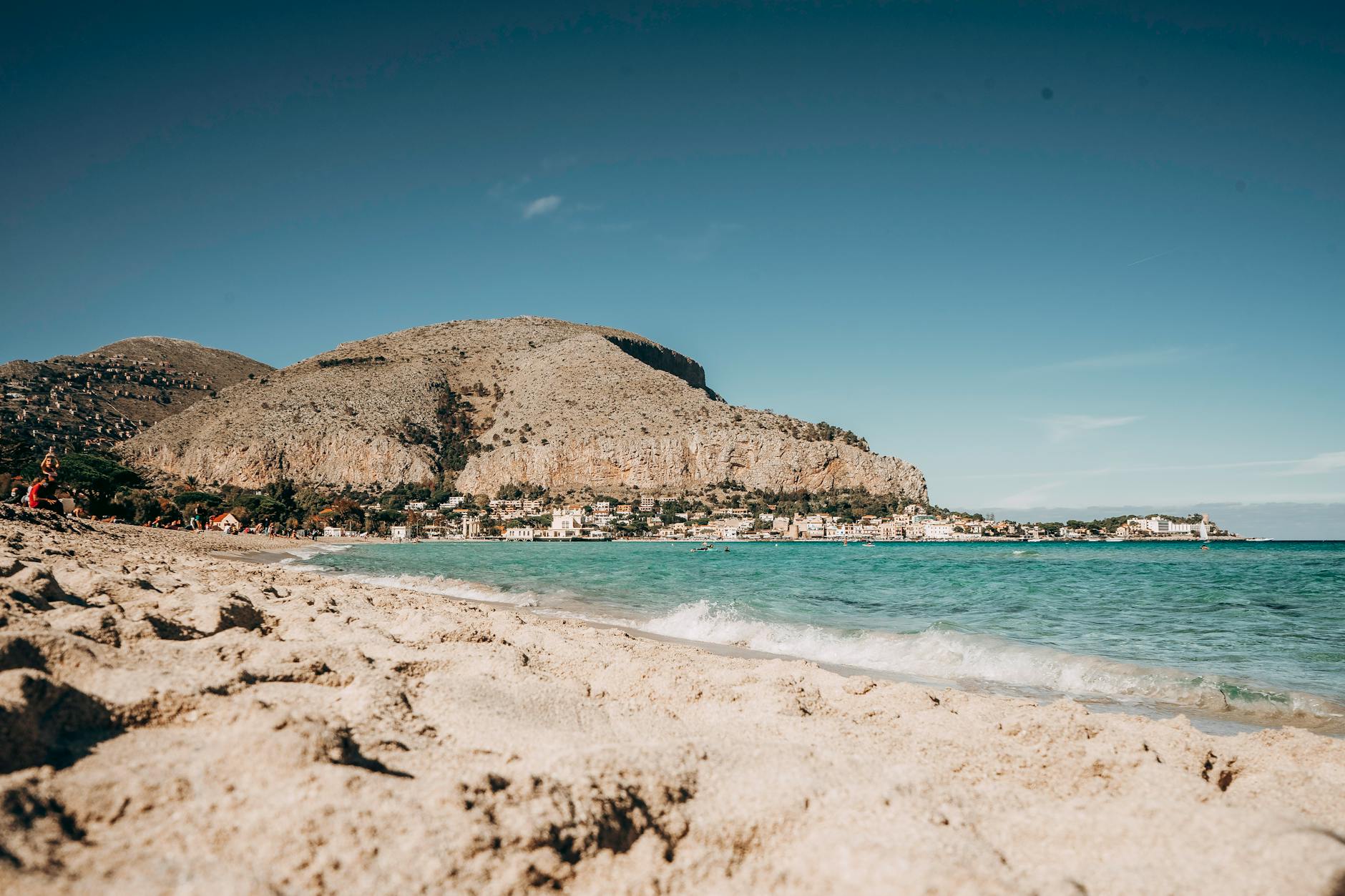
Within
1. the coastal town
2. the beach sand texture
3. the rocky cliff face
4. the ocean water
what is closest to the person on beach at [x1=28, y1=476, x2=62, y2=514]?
the ocean water

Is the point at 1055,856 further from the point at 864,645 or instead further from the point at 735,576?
the point at 735,576

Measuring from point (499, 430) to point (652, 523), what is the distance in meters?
27.5

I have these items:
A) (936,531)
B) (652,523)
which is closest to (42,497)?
(652,523)

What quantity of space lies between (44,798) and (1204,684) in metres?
8.75

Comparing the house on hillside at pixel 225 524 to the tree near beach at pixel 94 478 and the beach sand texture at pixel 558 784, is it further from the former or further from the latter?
the beach sand texture at pixel 558 784

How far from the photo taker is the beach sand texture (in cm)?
203

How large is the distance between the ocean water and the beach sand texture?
3114mm

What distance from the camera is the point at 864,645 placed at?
369 inches

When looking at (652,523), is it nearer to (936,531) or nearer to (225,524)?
(936,531)

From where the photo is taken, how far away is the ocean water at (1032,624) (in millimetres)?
7098

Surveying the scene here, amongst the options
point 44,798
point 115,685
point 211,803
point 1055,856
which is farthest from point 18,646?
point 1055,856

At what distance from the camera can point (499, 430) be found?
102188 mm

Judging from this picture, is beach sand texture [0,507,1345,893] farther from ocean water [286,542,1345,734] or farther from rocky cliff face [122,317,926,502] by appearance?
rocky cliff face [122,317,926,502]

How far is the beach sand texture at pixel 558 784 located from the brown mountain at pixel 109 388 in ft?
235
